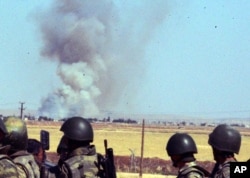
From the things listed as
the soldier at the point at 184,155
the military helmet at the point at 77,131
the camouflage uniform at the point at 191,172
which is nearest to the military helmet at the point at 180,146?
the soldier at the point at 184,155

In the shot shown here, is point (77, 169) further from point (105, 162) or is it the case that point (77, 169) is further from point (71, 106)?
point (71, 106)

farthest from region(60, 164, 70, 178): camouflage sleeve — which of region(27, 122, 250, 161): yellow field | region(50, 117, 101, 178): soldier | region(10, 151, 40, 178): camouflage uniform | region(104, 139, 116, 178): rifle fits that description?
region(27, 122, 250, 161): yellow field

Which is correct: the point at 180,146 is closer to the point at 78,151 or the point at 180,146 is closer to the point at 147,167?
the point at 78,151

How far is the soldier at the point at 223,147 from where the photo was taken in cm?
624

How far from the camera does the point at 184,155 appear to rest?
6.37 metres

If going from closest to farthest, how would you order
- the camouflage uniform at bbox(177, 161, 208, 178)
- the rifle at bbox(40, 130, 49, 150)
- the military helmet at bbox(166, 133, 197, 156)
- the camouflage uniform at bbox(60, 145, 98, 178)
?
the camouflage uniform at bbox(177, 161, 208, 178) → the military helmet at bbox(166, 133, 197, 156) → the camouflage uniform at bbox(60, 145, 98, 178) → the rifle at bbox(40, 130, 49, 150)

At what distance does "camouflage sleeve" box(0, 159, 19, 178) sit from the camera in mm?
5578

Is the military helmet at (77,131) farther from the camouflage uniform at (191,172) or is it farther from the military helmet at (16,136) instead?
the camouflage uniform at (191,172)

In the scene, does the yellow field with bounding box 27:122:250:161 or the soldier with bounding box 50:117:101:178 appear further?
the yellow field with bounding box 27:122:250:161

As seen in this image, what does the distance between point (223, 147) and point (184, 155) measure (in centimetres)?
54

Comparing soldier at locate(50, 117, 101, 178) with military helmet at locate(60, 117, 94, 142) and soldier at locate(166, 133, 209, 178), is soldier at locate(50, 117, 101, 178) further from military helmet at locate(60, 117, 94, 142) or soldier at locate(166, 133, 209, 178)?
soldier at locate(166, 133, 209, 178)

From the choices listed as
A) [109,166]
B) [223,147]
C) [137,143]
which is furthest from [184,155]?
[137,143]

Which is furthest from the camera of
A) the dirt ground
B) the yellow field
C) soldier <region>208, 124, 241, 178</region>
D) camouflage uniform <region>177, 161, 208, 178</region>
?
the yellow field

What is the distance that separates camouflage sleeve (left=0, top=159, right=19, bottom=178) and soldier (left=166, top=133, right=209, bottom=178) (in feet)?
5.16
